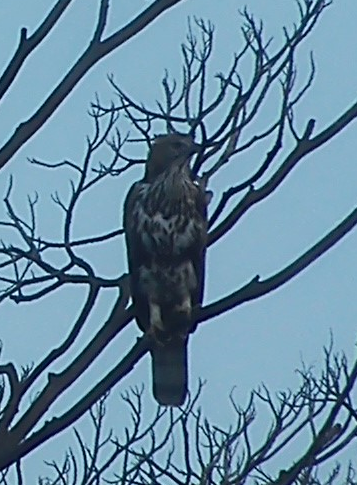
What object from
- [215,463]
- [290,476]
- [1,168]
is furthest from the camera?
[215,463]

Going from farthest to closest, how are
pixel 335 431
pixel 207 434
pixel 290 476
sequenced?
1. pixel 207 434
2. pixel 335 431
3. pixel 290 476

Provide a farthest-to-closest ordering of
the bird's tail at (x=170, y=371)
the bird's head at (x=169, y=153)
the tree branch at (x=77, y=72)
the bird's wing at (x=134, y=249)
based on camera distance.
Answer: the bird's wing at (x=134, y=249)
the bird's tail at (x=170, y=371)
the bird's head at (x=169, y=153)
the tree branch at (x=77, y=72)

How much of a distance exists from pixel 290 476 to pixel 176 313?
5.15 ft

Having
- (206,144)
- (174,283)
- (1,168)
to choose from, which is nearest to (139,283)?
(174,283)

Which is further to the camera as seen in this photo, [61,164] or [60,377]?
[61,164]

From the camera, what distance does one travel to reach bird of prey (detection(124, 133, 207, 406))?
166 inches

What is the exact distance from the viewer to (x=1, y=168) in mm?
2635

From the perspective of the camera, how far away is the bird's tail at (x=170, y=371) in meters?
4.18

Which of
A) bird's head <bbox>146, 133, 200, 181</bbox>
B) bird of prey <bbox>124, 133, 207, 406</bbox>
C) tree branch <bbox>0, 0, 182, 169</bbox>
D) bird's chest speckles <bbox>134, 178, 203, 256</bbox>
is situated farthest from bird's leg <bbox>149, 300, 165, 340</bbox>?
tree branch <bbox>0, 0, 182, 169</bbox>

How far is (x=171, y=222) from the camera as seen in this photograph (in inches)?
169

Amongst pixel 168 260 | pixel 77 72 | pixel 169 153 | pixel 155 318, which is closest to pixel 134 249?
pixel 168 260

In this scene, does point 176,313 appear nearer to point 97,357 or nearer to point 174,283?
point 174,283

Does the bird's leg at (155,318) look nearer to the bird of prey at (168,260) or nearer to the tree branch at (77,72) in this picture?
the bird of prey at (168,260)

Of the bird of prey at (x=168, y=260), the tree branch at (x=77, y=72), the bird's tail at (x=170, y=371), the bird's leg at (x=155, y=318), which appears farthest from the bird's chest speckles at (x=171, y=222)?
the tree branch at (x=77, y=72)
